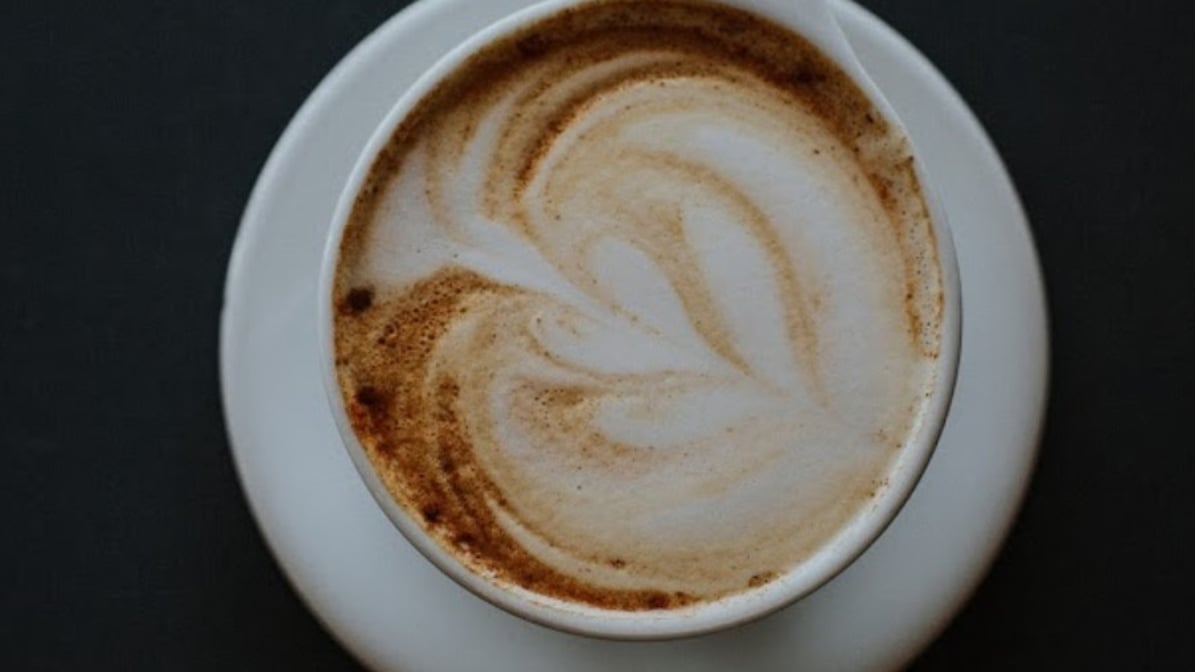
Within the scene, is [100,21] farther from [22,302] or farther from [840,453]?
[840,453]

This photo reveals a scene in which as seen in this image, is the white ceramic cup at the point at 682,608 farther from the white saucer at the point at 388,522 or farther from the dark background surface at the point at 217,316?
the dark background surface at the point at 217,316

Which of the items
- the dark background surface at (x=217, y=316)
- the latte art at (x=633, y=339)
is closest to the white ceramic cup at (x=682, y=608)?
the latte art at (x=633, y=339)

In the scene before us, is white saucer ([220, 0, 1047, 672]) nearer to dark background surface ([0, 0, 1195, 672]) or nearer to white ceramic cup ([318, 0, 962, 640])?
white ceramic cup ([318, 0, 962, 640])

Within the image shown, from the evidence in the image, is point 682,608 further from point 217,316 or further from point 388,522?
point 217,316

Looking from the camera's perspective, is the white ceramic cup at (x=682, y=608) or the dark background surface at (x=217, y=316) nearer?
the white ceramic cup at (x=682, y=608)

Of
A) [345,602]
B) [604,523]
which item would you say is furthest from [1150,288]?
[345,602]

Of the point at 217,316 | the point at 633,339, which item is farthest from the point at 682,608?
the point at 217,316
